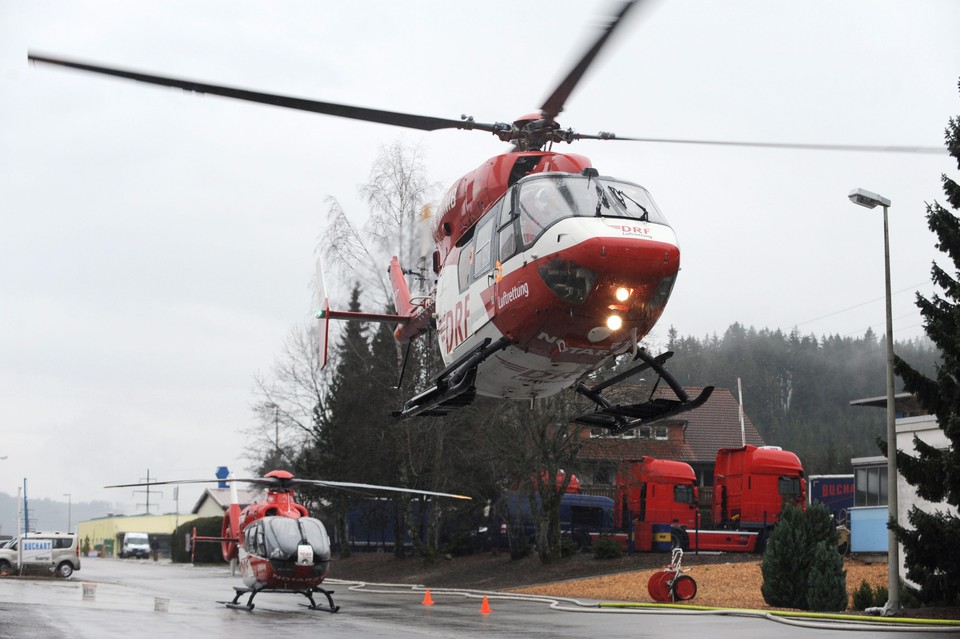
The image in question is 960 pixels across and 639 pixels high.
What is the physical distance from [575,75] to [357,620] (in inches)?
567

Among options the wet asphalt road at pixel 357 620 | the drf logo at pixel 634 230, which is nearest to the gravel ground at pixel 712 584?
the wet asphalt road at pixel 357 620

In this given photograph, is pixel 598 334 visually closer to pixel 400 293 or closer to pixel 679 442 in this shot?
pixel 400 293

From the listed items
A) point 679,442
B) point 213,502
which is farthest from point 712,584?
point 213,502

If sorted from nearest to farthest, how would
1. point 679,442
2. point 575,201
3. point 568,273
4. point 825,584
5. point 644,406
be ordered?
1. point 568,273
2. point 575,201
3. point 644,406
4. point 825,584
5. point 679,442

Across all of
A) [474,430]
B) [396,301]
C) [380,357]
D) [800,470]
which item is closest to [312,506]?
[380,357]

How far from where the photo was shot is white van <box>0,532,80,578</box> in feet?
143

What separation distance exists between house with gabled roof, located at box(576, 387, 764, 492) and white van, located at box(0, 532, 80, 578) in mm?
21966

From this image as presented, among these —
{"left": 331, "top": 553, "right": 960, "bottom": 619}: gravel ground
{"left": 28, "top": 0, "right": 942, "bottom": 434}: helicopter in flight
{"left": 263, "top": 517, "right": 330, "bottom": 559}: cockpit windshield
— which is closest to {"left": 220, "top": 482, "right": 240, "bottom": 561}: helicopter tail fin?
{"left": 263, "top": 517, "right": 330, "bottom": 559}: cockpit windshield

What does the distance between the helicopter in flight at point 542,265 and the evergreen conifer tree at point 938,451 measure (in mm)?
8514

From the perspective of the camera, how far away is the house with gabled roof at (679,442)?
129 ft

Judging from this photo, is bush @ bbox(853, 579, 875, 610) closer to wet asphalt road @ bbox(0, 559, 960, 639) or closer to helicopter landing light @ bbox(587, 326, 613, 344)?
wet asphalt road @ bbox(0, 559, 960, 639)

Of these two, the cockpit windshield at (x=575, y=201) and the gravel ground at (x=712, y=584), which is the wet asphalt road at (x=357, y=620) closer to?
the gravel ground at (x=712, y=584)

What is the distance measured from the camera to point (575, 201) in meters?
11.7

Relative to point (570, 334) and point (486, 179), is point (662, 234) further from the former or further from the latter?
point (486, 179)
